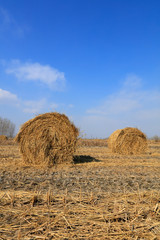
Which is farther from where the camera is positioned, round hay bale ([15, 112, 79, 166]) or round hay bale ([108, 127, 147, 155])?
round hay bale ([108, 127, 147, 155])

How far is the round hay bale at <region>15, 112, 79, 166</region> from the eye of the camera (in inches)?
310

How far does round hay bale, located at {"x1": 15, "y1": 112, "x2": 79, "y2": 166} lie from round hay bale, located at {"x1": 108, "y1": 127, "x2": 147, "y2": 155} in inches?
216

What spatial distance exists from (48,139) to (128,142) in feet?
21.8

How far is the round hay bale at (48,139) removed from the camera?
25.8ft

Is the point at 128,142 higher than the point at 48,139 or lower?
lower

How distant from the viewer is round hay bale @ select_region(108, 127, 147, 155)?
1286cm

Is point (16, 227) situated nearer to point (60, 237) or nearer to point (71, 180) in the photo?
point (60, 237)

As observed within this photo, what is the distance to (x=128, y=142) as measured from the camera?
13000mm

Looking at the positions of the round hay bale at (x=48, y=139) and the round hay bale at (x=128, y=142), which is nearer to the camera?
the round hay bale at (x=48, y=139)

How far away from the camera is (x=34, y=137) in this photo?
7.90 meters

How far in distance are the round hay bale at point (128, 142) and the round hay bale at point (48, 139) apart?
5.47 meters

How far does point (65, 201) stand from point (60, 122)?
18.2ft

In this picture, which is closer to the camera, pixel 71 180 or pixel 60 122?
pixel 71 180

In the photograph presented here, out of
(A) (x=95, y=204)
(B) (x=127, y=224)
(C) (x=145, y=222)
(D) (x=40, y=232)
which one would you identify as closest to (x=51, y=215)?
(D) (x=40, y=232)
